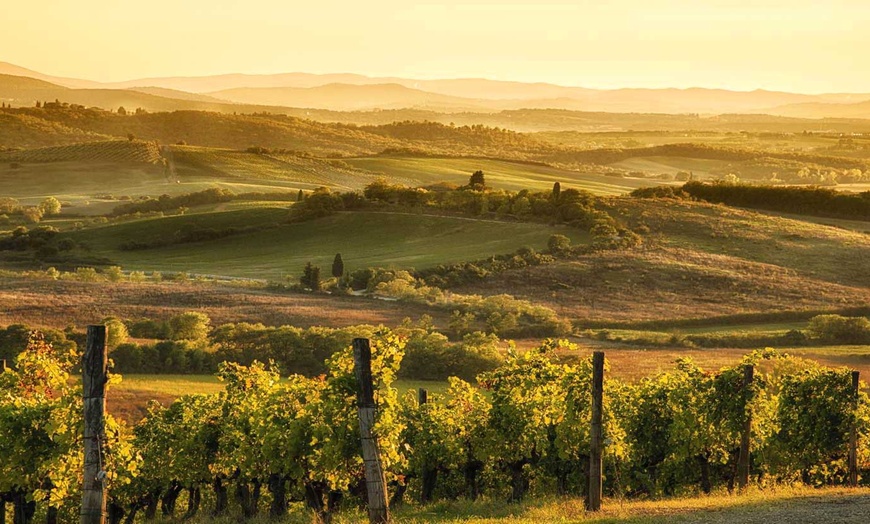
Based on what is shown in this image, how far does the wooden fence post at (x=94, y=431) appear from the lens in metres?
22.5

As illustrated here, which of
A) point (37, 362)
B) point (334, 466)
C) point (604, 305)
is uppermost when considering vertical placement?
point (37, 362)

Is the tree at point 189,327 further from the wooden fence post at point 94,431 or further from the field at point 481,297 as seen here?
the wooden fence post at point 94,431

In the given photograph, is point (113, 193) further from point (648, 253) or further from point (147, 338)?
point (147, 338)

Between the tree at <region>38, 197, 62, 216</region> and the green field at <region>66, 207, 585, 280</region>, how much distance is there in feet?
67.5

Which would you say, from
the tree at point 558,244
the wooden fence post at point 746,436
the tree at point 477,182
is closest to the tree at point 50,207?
the tree at point 477,182

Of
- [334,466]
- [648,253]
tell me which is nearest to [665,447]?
[334,466]

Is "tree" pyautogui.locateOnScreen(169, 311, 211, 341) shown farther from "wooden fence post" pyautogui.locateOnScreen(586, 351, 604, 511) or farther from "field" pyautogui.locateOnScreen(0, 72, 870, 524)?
"wooden fence post" pyautogui.locateOnScreen(586, 351, 604, 511)

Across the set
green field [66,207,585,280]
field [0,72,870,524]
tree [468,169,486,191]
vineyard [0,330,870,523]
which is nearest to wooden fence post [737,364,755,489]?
vineyard [0,330,870,523]

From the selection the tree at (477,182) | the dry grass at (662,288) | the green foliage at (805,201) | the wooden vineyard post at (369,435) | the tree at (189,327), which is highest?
the wooden vineyard post at (369,435)

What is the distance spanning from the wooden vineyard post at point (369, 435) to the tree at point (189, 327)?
41.6 metres

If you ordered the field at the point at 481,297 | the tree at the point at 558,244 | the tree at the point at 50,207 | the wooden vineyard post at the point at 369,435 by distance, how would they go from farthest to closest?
the tree at the point at 50,207 < the tree at the point at 558,244 < the field at the point at 481,297 < the wooden vineyard post at the point at 369,435

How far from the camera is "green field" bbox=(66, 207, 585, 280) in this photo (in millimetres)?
108850

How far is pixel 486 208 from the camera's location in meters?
124

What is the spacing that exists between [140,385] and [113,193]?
130 metres
